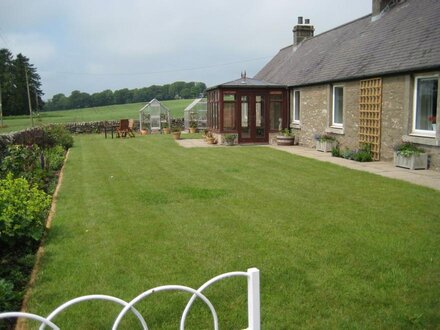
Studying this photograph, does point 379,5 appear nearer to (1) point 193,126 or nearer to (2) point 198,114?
(1) point 193,126

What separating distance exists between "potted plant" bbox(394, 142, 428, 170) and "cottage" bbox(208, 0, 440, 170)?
0.58 feet

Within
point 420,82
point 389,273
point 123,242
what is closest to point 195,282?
point 123,242

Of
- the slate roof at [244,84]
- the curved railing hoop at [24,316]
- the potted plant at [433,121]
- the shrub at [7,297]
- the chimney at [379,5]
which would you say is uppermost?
the chimney at [379,5]

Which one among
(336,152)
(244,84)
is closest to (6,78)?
(244,84)

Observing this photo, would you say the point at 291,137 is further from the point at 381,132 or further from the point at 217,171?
the point at 217,171

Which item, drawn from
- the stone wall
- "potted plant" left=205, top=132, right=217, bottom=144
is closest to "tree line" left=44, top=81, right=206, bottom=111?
"potted plant" left=205, top=132, right=217, bottom=144

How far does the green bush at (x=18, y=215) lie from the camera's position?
18.0 ft

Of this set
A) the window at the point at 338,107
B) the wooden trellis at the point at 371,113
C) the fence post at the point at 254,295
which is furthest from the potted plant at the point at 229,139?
the fence post at the point at 254,295

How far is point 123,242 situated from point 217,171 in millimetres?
6474

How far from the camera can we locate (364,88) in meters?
14.5

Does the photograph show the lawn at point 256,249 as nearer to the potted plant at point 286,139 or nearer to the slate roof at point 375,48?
the slate roof at point 375,48

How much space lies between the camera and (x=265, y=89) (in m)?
20.8

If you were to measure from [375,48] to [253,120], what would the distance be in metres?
6.97

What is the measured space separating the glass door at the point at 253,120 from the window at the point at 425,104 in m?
9.23
